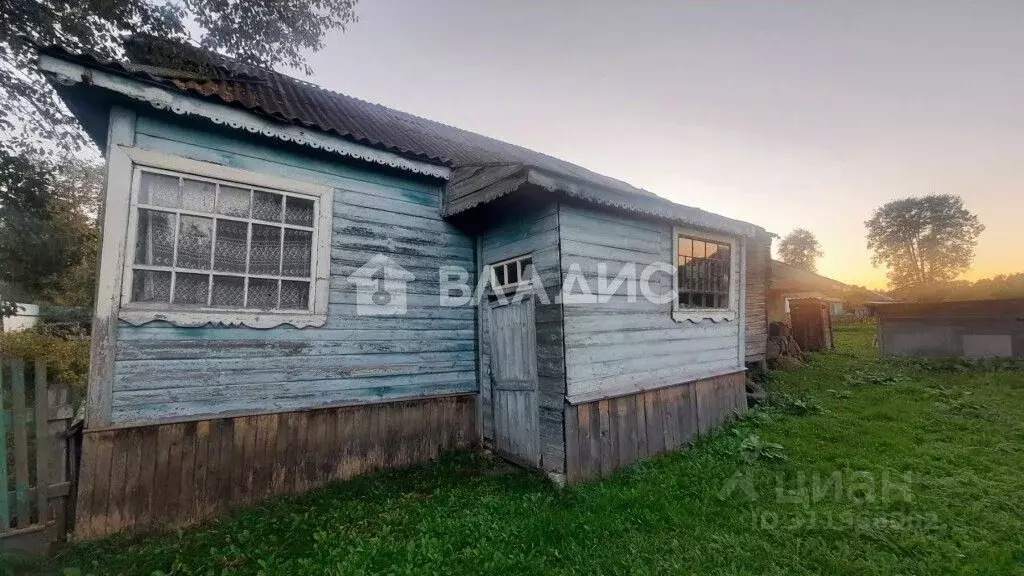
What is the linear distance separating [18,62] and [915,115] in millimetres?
18148

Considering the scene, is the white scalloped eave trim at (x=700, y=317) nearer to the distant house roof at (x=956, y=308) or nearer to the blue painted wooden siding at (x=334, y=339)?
the blue painted wooden siding at (x=334, y=339)

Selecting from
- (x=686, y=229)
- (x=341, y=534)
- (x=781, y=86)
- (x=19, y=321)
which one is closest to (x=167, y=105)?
(x=341, y=534)

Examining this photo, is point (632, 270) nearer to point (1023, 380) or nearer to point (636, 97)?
point (636, 97)

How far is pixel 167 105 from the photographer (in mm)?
3564

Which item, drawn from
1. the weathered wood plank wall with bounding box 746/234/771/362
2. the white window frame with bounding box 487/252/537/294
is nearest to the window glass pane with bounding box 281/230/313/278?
the white window frame with bounding box 487/252/537/294

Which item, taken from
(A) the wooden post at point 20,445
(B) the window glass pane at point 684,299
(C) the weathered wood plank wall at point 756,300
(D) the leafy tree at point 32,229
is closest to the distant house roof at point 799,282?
(C) the weathered wood plank wall at point 756,300

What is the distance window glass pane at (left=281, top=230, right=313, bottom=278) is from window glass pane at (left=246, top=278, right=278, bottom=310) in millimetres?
190

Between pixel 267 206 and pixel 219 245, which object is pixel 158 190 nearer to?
pixel 219 245

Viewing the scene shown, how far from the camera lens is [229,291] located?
3.99 meters

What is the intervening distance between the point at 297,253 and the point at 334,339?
1.12 meters

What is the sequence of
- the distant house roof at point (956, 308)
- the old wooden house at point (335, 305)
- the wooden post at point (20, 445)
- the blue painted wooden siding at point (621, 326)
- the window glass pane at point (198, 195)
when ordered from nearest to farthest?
the wooden post at point (20, 445)
the old wooden house at point (335, 305)
the window glass pane at point (198, 195)
the blue painted wooden siding at point (621, 326)
the distant house roof at point (956, 308)

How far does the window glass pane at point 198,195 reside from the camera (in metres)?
3.83

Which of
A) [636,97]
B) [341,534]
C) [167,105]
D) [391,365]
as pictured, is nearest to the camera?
[341,534]

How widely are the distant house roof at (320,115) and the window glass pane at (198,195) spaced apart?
2.88 ft
